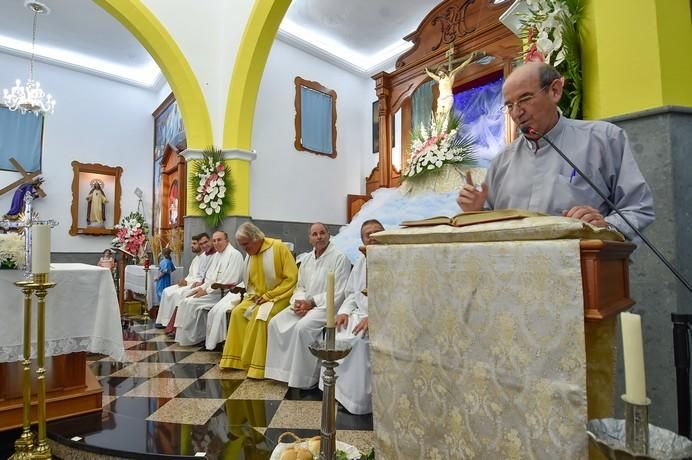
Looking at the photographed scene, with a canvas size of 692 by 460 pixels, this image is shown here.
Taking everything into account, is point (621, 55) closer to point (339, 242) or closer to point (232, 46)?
point (339, 242)

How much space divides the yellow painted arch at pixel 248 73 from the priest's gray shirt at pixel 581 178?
200 inches

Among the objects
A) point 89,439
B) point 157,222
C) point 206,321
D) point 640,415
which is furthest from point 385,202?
point 157,222

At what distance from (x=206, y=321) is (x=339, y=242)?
1.97 meters

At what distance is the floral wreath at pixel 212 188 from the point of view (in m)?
5.81

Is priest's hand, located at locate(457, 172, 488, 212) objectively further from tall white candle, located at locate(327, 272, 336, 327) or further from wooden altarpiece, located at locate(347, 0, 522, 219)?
wooden altarpiece, located at locate(347, 0, 522, 219)

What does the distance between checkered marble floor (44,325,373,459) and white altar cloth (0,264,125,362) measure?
0.48 metres

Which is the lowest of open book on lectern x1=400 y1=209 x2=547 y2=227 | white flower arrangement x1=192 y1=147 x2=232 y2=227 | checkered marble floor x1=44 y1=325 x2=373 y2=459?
checkered marble floor x1=44 y1=325 x2=373 y2=459

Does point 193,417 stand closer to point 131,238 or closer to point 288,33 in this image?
point 131,238

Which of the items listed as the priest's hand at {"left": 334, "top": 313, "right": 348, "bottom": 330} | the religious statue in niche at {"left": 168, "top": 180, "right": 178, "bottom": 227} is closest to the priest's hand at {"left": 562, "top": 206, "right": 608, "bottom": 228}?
the priest's hand at {"left": 334, "top": 313, "right": 348, "bottom": 330}

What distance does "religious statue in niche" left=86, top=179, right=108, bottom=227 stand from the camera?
9383mm

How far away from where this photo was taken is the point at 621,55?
1.92 m

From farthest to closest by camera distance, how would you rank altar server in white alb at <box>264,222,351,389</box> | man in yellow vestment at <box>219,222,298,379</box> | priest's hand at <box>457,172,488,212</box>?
1. man in yellow vestment at <box>219,222,298,379</box>
2. altar server in white alb at <box>264,222,351,389</box>
3. priest's hand at <box>457,172,488,212</box>

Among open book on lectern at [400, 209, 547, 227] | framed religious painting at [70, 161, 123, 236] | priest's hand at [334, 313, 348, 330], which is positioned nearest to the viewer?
open book on lectern at [400, 209, 547, 227]

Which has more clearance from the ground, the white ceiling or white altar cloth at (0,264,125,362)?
the white ceiling
